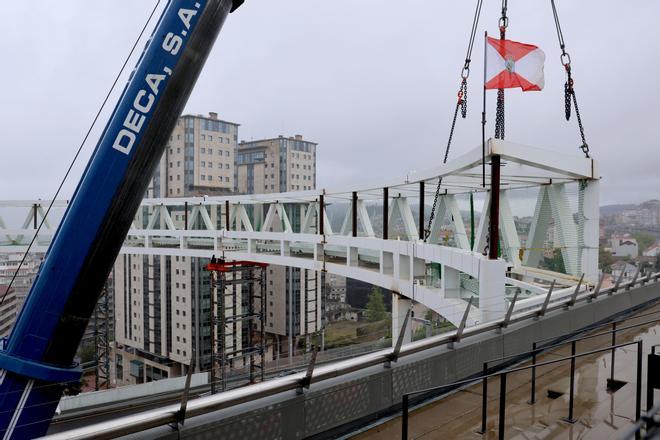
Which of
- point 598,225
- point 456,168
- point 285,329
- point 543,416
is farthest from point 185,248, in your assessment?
point 285,329

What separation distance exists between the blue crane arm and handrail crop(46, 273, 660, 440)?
94 cm

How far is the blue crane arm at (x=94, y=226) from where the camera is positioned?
3.06 metres

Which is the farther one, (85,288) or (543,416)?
(543,416)

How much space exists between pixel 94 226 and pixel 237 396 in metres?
1.64

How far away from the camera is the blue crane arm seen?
10.0 feet

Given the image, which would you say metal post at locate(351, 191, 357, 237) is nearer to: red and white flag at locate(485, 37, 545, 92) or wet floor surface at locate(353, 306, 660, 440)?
red and white flag at locate(485, 37, 545, 92)

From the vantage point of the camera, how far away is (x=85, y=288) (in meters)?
3.22

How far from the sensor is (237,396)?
2.78m

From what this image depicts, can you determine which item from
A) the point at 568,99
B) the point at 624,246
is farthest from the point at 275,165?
the point at 568,99

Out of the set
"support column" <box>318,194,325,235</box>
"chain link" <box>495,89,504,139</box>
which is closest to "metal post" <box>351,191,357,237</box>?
"support column" <box>318,194,325,235</box>

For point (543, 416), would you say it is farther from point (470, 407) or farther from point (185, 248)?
point (185, 248)

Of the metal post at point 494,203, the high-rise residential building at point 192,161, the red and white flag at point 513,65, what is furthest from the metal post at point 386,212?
the high-rise residential building at point 192,161

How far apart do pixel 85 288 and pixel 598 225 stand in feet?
27.1

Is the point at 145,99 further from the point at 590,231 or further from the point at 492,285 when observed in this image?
the point at 590,231
